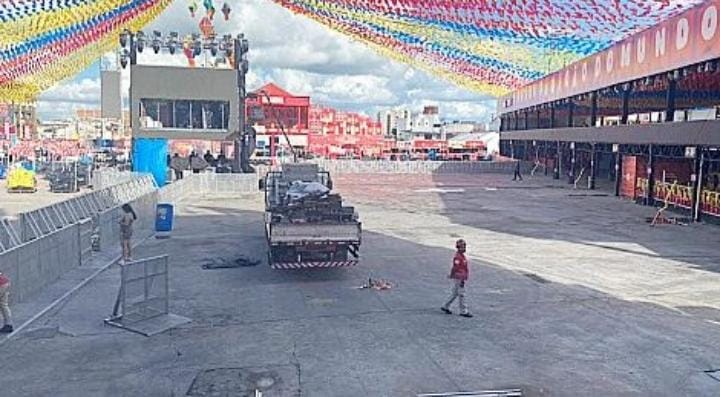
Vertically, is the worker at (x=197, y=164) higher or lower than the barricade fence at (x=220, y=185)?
higher

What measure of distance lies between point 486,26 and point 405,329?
18864mm

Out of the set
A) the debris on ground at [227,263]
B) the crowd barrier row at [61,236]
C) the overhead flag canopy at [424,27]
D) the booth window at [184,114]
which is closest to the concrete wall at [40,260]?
the crowd barrier row at [61,236]

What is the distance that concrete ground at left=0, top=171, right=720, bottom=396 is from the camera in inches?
384

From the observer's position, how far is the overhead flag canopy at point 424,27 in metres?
23.3

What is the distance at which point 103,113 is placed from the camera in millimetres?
94875

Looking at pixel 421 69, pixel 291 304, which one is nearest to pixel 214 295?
pixel 291 304

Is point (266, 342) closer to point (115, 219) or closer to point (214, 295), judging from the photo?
point (214, 295)

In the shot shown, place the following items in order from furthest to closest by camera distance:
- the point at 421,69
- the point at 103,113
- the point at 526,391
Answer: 1. the point at 103,113
2. the point at 421,69
3. the point at 526,391

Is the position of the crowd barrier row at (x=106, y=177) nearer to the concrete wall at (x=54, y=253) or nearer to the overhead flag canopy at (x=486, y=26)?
the overhead flag canopy at (x=486, y=26)

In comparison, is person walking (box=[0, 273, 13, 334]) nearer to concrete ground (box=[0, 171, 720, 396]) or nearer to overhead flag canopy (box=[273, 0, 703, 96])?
concrete ground (box=[0, 171, 720, 396])

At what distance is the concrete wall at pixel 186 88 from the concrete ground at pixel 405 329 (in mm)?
28946

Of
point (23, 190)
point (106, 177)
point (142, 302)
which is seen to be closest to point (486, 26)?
point (142, 302)

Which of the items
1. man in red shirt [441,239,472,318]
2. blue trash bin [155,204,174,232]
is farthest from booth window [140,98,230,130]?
man in red shirt [441,239,472,318]

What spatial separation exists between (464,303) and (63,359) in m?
7.64
